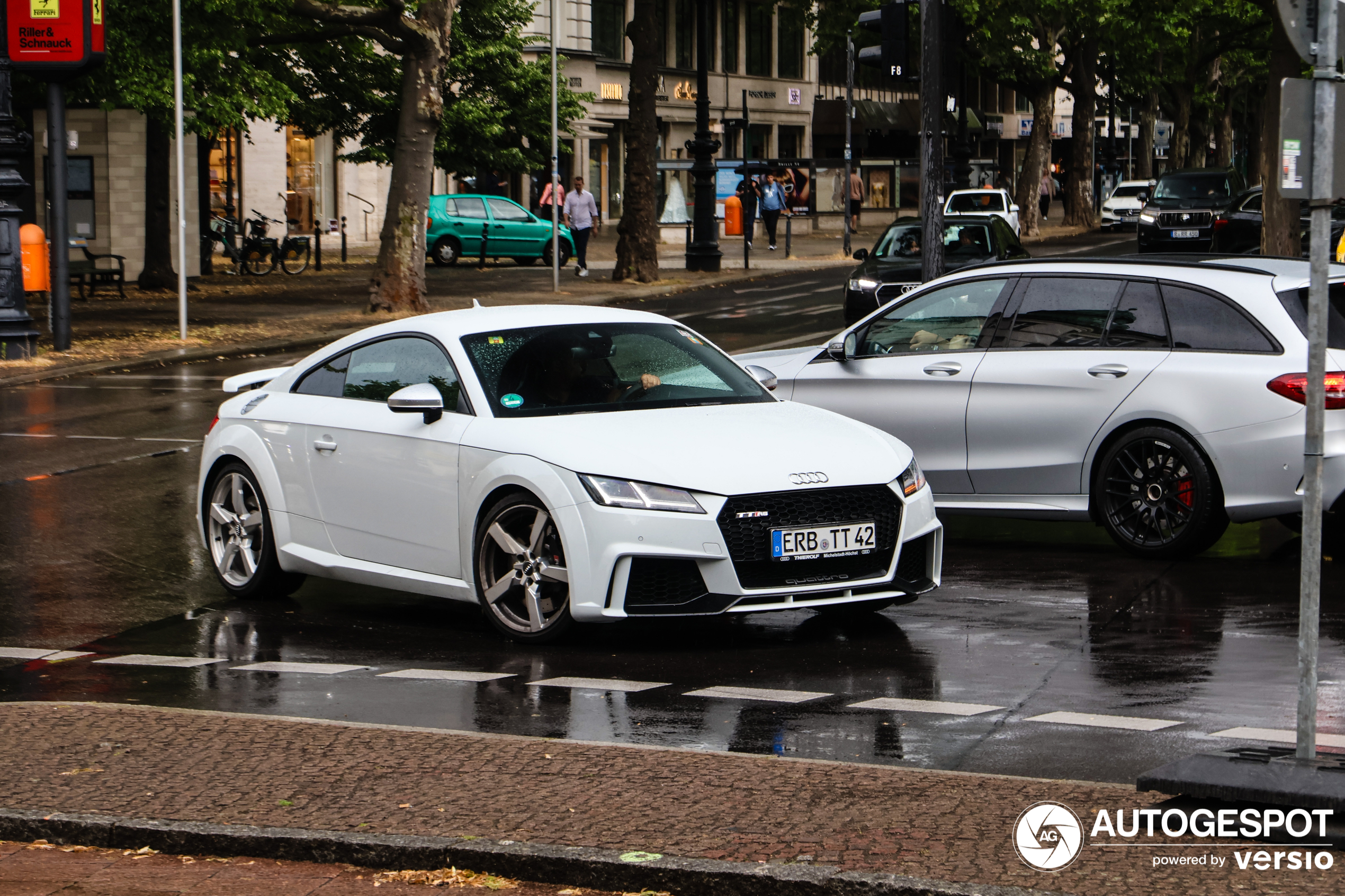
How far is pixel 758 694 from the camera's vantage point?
23.6 feet

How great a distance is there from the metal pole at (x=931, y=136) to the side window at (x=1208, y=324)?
209 inches

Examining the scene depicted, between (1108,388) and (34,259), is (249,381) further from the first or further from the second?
(34,259)

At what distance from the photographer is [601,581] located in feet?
25.4

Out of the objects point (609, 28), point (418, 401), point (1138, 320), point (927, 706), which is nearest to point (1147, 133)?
point (609, 28)

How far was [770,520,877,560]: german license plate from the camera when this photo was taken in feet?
25.6

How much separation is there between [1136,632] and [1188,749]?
2136mm

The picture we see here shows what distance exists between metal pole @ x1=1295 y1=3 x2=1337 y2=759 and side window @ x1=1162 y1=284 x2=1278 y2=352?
4475 millimetres

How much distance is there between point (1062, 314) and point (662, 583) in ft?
12.0

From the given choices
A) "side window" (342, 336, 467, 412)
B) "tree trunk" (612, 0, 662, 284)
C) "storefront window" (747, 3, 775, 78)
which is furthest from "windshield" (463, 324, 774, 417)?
"storefront window" (747, 3, 775, 78)

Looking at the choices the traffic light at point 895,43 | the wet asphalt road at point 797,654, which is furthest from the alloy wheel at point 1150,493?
the traffic light at point 895,43

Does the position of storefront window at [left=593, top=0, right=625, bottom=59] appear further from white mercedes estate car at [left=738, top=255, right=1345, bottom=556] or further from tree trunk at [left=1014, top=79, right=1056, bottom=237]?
white mercedes estate car at [left=738, top=255, right=1345, bottom=556]

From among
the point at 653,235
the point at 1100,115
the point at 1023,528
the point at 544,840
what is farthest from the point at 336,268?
the point at 1100,115

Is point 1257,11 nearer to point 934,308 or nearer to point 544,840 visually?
point 934,308

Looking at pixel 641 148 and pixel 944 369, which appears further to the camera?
pixel 641 148
